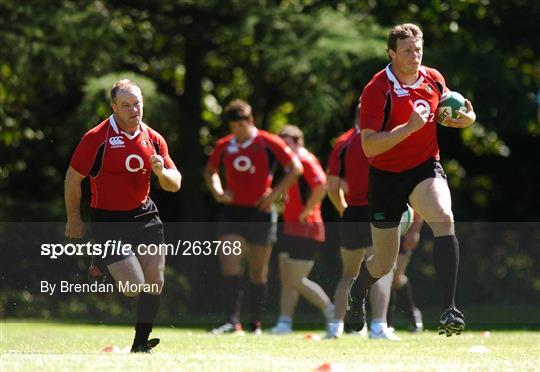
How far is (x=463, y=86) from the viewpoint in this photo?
17953 mm

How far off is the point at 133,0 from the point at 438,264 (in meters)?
11.8

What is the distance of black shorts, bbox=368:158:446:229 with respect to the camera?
912 centimetres

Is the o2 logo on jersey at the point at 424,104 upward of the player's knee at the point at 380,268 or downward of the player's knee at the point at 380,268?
upward

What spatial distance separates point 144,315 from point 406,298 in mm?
4747

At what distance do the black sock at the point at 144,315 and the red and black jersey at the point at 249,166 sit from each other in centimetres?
478

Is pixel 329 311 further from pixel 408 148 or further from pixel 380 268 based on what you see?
pixel 408 148

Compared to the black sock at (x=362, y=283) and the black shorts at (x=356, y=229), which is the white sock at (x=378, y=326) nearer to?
the black shorts at (x=356, y=229)

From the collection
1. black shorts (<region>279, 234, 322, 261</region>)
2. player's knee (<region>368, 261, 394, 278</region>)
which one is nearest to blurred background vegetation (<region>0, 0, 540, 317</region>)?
black shorts (<region>279, 234, 322, 261</region>)

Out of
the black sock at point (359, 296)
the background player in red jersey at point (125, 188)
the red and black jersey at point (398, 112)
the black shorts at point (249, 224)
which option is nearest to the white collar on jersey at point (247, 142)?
the black shorts at point (249, 224)

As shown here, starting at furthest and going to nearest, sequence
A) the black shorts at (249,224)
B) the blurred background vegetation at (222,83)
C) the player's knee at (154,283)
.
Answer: the blurred background vegetation at (222,83)
the black shorts at (249,224)
the player's knee at (154,283)

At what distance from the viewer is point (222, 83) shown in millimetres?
21672

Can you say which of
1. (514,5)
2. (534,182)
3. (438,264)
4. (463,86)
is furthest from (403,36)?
(534,182)

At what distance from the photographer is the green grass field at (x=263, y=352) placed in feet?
26.5

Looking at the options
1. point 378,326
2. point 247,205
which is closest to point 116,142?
point 378,326
